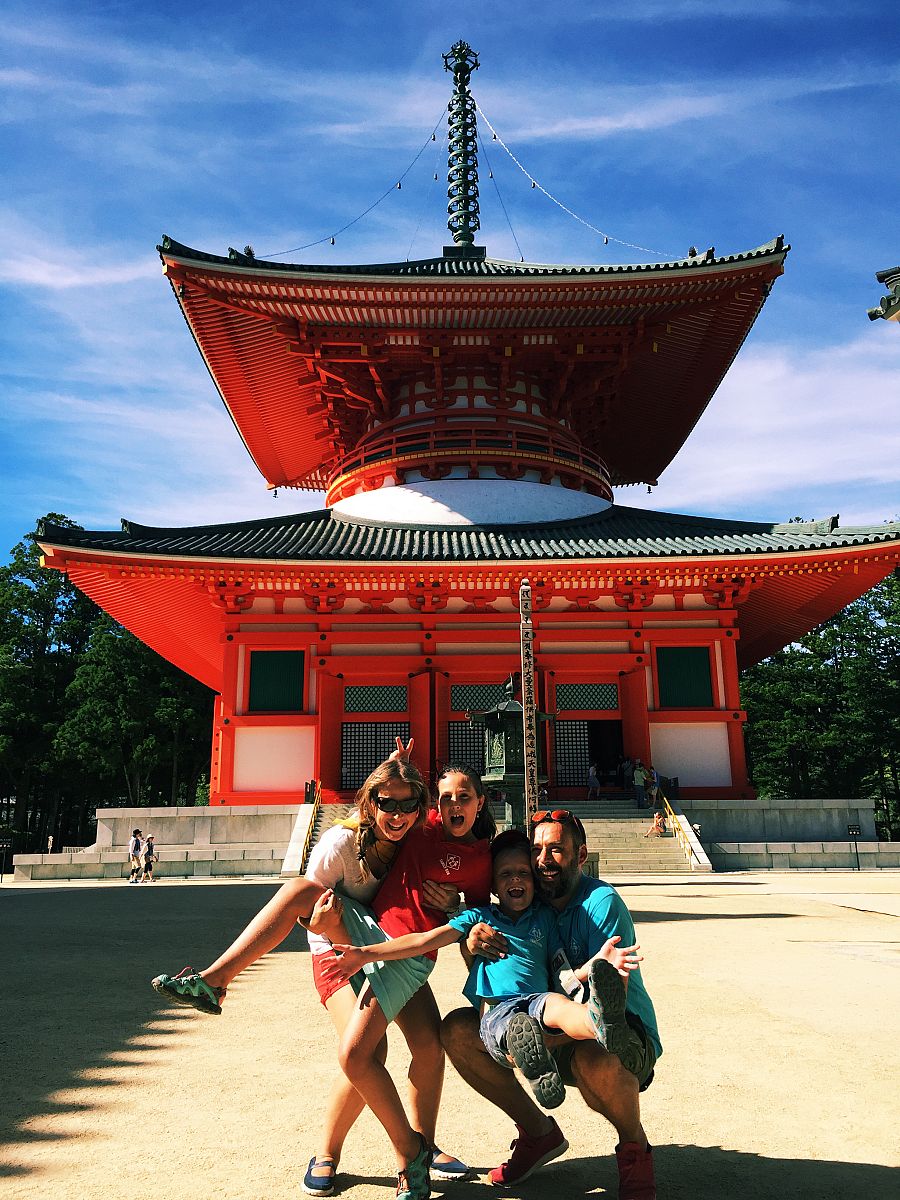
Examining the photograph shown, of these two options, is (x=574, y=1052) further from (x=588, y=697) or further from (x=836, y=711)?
Answer: (x=836, y=711)

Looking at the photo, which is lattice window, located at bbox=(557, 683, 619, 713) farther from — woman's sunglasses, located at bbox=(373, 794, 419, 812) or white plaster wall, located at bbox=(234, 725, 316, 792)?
woman's sunglasses, located at bbox=(373, 794, 419, 812)

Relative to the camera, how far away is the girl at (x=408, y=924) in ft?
10.5

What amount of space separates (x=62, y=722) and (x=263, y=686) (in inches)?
999

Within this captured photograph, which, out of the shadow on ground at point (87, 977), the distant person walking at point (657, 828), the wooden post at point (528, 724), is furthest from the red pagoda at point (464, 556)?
the shadow on ground at point (87, 977)

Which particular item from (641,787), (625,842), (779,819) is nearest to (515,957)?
(625,842)

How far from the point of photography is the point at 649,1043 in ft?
10.4

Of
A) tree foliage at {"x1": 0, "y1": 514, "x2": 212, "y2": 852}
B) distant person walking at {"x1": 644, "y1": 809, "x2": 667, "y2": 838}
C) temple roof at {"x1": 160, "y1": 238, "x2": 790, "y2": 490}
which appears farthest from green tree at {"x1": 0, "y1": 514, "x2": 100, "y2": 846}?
distant person walking at {"x1": 644, "y1": 809, "x2": 667, "y2": 838}

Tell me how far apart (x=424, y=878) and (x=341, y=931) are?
15.0 inches

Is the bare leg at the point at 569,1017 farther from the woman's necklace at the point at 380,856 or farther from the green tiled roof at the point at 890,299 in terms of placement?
the green tiled roof at the point at 890,299

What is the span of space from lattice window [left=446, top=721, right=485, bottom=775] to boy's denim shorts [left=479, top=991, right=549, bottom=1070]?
17.3 m

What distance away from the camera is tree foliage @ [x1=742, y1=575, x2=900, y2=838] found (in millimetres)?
40750

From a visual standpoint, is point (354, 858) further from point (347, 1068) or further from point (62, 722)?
point (62, 722)

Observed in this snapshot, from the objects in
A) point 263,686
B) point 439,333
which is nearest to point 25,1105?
point 263,686

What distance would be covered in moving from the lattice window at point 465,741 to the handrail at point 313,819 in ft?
10.00
